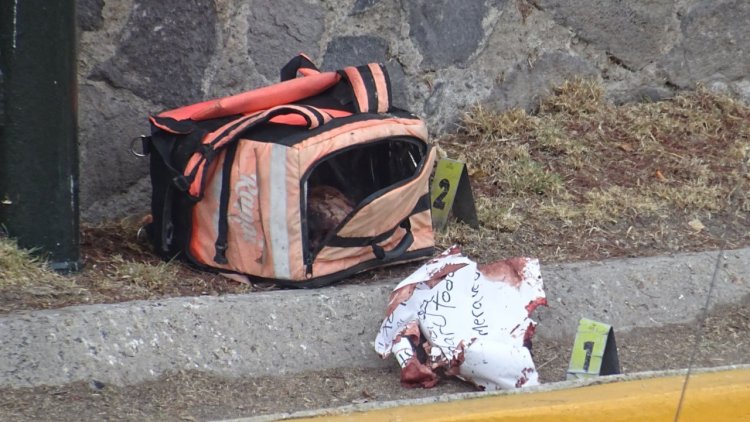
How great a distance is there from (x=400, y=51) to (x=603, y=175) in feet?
2.73

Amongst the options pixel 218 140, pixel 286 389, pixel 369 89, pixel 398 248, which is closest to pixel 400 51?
pixel 369 89

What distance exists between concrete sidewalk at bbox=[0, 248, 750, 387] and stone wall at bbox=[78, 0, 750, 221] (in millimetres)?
890

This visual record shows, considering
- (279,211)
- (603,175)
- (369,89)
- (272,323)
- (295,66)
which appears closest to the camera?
(272,323)

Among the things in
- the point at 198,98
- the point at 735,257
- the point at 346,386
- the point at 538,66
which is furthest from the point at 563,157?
the point at 346,386

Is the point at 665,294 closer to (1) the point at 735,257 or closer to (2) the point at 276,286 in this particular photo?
(1) the point at 735,257

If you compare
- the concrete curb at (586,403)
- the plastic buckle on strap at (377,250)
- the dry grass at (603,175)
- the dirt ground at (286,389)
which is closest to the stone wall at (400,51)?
the dry grass at (603,175)

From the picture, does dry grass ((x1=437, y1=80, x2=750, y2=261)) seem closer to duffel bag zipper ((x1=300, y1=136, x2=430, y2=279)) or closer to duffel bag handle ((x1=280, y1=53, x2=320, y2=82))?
duffel bag zipper ((x1=300, y1=136, x2=430, y2=279))

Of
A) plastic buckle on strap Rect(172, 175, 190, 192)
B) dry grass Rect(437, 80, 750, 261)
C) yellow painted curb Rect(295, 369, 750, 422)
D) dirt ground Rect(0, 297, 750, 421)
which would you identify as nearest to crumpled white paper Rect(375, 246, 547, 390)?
dirt ground Rect(0, 297, 750, 421)

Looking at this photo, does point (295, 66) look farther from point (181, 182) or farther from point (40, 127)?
point (40, 127)

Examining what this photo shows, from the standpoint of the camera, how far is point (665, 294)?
3.39 metres

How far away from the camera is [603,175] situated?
13.4 feet

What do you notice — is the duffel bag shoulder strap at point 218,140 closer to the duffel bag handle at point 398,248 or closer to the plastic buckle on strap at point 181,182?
the plastic buckle on strap at point 181,182

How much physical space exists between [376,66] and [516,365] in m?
1.05

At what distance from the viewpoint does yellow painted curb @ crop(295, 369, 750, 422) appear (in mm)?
2588
